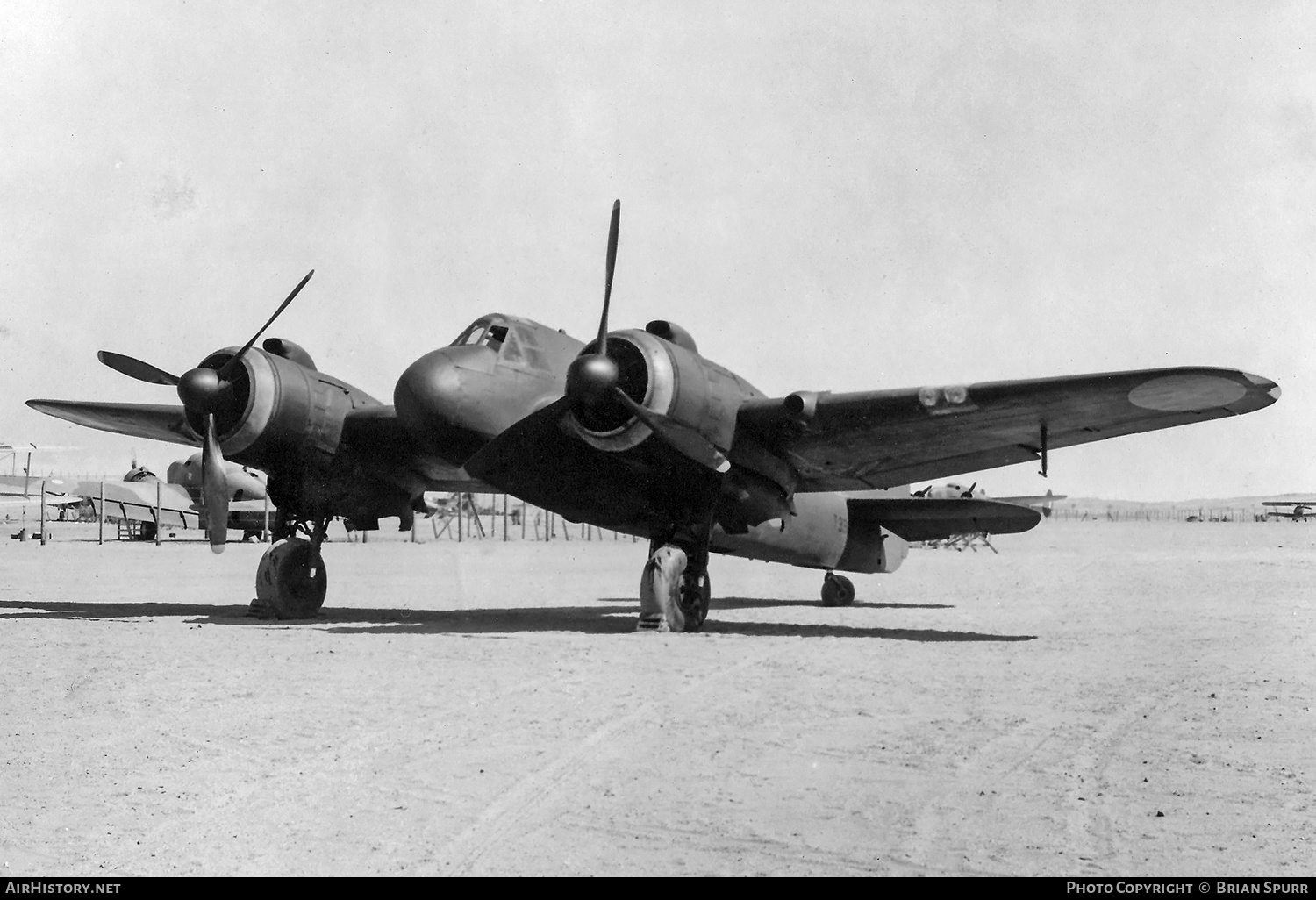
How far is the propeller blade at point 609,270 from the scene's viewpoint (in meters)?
13.6

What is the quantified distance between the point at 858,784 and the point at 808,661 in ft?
17.9

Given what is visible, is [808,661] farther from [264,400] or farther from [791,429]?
[264,400]

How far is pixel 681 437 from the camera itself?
13547 millimetres

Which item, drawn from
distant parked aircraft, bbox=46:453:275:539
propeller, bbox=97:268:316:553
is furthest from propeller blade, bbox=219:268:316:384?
distant parked aircraft, bbox=46:453:275:539

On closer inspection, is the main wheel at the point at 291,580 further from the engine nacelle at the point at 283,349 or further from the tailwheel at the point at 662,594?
the tailwheel at the point at 662,594

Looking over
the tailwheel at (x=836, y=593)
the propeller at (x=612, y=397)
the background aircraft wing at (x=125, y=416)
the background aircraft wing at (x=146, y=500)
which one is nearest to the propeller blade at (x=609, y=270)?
the propeller at (x=612, y=397)

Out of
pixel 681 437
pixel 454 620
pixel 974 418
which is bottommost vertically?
pixel 454 620

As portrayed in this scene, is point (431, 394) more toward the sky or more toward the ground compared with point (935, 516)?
more toward the sky

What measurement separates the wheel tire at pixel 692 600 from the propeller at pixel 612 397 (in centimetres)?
176

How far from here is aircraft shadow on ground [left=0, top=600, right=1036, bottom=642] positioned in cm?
1480

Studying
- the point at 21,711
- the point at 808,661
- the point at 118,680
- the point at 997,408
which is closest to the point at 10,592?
the point at 118,680

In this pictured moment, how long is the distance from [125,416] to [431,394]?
7.33 meters

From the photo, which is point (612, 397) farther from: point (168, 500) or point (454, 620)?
point (168, 500)

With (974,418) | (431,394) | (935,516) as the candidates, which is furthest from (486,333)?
(935,516)
